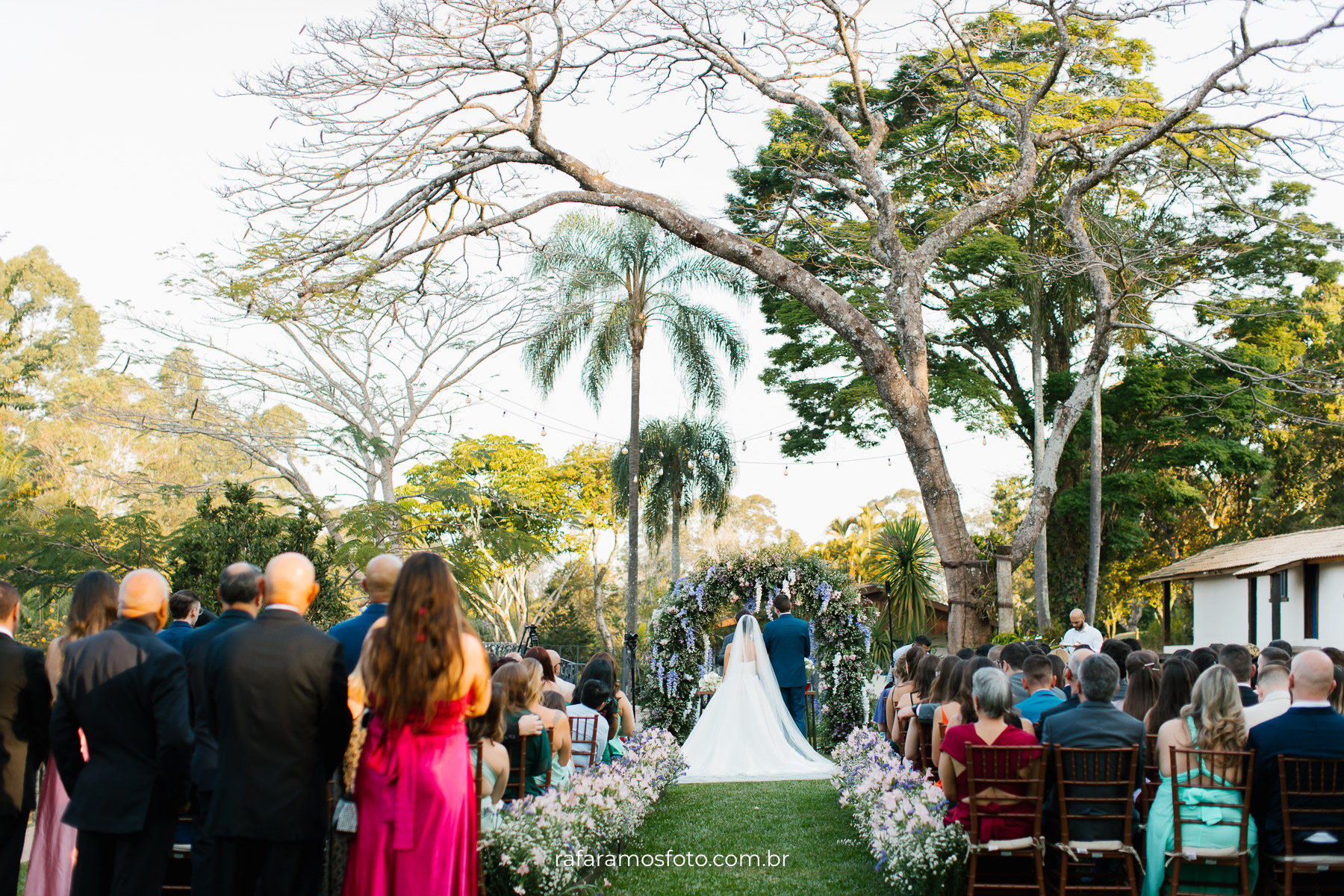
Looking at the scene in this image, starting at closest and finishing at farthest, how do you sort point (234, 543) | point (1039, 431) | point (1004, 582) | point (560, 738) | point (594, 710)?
point (560, 738)
point (594, 710)
point (1004, 582)
point (234, 543)
point (1039, 431)

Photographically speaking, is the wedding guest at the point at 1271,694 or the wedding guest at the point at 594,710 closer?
the wedding guest at the point at 1271,694

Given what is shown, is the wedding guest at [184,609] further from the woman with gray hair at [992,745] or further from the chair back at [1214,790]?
the chair back at [1214,790]

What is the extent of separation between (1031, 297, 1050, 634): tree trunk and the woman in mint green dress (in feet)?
64.5

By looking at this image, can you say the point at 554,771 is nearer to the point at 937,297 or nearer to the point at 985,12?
the point at 985,12

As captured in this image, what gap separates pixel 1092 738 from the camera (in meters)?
4.95

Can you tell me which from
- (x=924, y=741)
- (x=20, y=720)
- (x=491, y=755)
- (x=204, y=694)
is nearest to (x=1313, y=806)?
(x=924, y=741)

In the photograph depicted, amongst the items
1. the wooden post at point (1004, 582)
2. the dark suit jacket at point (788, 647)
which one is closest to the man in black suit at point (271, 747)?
the dark suit jacket at point (788, 647)

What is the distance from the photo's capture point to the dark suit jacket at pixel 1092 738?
4.93 meters

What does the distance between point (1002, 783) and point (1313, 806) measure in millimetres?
1344

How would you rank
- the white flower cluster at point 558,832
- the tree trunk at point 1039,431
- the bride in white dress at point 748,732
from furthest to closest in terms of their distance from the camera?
the tree trunk at point 1039,431
the bride in white dress at point 748,732
the white flower cluster at point 558,832

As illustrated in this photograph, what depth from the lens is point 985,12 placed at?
13.1m

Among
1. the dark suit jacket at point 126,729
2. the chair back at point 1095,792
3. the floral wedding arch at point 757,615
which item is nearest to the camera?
the dark suit jacket at point 126,729

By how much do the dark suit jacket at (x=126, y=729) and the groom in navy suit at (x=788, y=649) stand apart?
859 cm

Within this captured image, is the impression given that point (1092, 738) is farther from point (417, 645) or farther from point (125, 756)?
point (125, 756)
